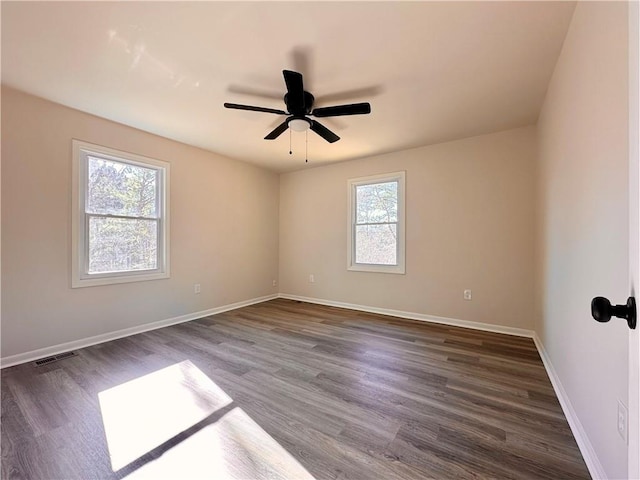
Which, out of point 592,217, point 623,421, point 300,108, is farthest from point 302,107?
point 623,421

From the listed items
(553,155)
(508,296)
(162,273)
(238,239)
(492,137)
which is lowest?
(508,296)

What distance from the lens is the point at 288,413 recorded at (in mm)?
1892

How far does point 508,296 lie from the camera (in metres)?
3.50

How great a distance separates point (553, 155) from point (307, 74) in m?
2.28

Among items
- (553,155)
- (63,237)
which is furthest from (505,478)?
(63,237)

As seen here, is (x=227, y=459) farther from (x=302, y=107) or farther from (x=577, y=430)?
(x=302, y=107)

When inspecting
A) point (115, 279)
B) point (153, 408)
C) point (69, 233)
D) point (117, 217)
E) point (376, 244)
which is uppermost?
point (117, 217)

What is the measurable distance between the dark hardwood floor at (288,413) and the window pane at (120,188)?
161 centimetres

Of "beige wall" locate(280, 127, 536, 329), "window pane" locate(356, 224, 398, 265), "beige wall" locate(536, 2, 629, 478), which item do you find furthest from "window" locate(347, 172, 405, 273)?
"beige wall" locate(536, 2, 629, 478)

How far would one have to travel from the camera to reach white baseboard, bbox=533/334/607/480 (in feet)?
4.45

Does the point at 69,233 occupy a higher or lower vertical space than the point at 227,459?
higher

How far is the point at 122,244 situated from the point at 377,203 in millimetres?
3664

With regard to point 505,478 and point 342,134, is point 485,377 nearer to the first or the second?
point 505,478

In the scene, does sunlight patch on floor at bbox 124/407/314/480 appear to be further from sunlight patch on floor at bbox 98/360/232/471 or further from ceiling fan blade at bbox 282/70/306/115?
ceiling fan blade at bbox 282/70/306/115
